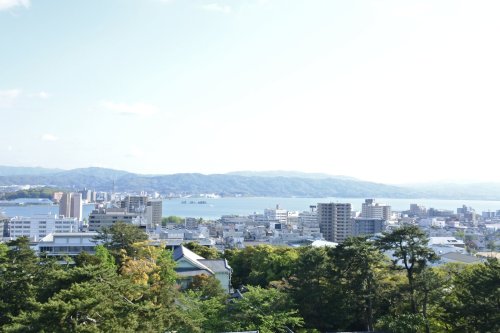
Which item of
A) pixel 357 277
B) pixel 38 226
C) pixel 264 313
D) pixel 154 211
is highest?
pixel 357 277

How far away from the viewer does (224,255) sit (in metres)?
26.5

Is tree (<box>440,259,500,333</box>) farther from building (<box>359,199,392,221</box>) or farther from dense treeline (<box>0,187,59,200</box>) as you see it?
dense treeline (<box>0,187,59,200</box>)

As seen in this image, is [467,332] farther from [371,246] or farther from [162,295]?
[162,295]

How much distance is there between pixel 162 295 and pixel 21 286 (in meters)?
3.20

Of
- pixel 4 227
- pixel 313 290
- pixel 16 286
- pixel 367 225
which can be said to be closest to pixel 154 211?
pixel 4 227

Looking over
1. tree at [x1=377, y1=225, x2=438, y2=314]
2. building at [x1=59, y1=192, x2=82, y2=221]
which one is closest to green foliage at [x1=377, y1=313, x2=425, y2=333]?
tree at [x1=377, y1=225, x2=438, y2=314]

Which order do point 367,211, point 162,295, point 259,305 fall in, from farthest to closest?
point 367,211, point 259,305, point 162,295

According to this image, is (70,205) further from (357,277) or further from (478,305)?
(478,305)

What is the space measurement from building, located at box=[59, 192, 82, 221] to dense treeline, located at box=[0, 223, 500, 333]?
84.1 metres

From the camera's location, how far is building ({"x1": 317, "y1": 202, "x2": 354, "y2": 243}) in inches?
2773

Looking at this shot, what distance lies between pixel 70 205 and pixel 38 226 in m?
28.6

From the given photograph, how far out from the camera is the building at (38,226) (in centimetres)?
6569

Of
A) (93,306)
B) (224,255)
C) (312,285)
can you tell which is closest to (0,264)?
(93,306)

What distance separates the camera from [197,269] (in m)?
17.8
